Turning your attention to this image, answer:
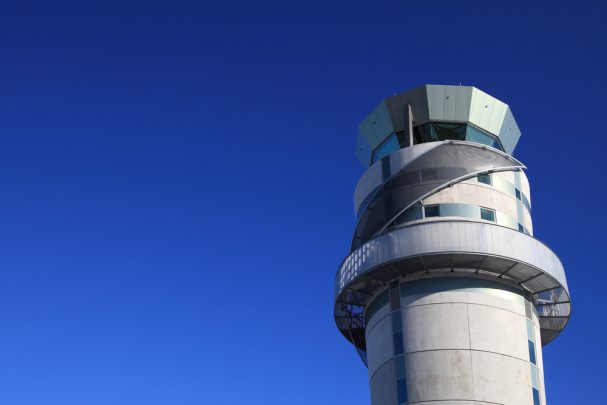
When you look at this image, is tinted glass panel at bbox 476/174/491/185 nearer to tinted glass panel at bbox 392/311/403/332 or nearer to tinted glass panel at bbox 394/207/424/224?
tinted glass panel at bbox 394/207/424/224

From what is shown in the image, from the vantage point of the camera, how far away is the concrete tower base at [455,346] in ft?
166

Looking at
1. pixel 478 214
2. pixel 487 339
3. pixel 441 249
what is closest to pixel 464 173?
pixel 478 214

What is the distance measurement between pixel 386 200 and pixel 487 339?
10.8 meters

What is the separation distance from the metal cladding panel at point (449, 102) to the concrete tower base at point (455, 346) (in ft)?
38.8

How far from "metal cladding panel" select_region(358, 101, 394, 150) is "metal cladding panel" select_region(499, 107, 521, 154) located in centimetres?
752

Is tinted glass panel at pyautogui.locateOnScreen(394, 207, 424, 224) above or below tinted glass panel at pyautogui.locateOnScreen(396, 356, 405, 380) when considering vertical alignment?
above

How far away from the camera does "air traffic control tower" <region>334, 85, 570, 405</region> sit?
5144cm

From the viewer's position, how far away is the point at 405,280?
5453cm

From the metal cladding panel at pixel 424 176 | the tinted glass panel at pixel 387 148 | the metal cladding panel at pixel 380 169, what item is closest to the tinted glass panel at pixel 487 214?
the metal cladding panel at pixel 424 176

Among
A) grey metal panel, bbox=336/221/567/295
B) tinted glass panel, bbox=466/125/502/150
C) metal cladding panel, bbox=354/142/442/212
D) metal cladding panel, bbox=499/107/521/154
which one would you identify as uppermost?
metal cladding panel, bbox=499/107/521/154

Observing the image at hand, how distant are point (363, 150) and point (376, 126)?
2584 millimetres

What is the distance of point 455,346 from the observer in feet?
169

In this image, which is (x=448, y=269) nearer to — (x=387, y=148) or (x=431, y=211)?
(x=431, y=211)

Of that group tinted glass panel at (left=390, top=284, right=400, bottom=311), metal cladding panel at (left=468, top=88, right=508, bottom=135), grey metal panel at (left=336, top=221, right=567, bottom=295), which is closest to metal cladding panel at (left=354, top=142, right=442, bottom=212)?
metal cladding panel at (left=468, top=88, right=508, bottom=135)
